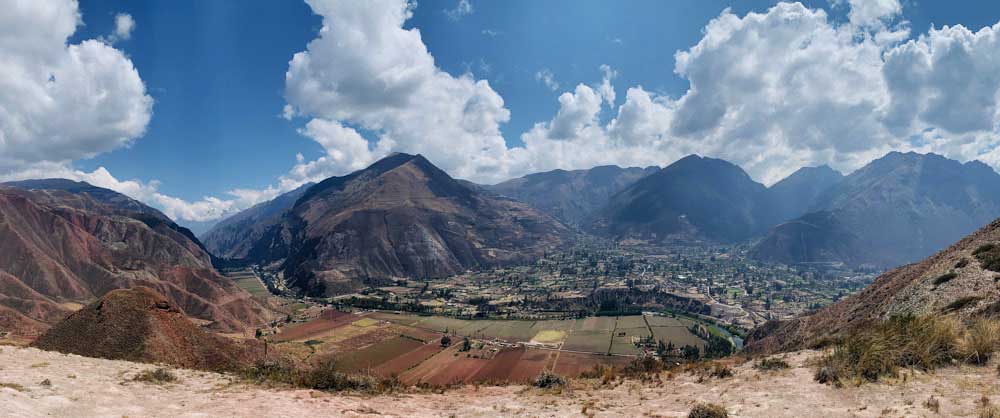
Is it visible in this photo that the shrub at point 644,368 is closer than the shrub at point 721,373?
No

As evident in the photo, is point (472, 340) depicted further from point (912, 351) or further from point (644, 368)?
point (912, 351)

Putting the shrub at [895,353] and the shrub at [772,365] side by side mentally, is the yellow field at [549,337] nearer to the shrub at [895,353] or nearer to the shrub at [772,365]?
the shrub at [772,365]

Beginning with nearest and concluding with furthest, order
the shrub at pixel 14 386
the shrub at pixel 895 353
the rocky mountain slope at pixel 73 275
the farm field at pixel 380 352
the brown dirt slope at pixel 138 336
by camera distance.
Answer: the shrub at pixel 14 386, the shrub at pixel 895 353, the brown dirt slope at pixel 138 336, the farm field at pixel 380 352, the rocky mountain slope at pixel 73 275

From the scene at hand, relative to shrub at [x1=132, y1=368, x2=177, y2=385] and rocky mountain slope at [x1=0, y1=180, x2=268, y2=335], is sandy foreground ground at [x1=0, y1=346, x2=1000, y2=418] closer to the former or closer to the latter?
shrub at [x1=132, y1=368, x2=177, y2=385]

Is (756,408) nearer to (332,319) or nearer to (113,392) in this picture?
(113,392)

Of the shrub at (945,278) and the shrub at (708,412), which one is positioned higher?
the shrub at (945,278)

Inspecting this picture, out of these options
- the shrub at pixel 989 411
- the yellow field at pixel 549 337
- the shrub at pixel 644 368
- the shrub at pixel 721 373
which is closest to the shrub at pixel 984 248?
the shrub at pixel 721 373

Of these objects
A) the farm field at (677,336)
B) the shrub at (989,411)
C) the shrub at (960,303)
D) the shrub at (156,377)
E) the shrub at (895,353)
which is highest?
the shrub at (960,303)
